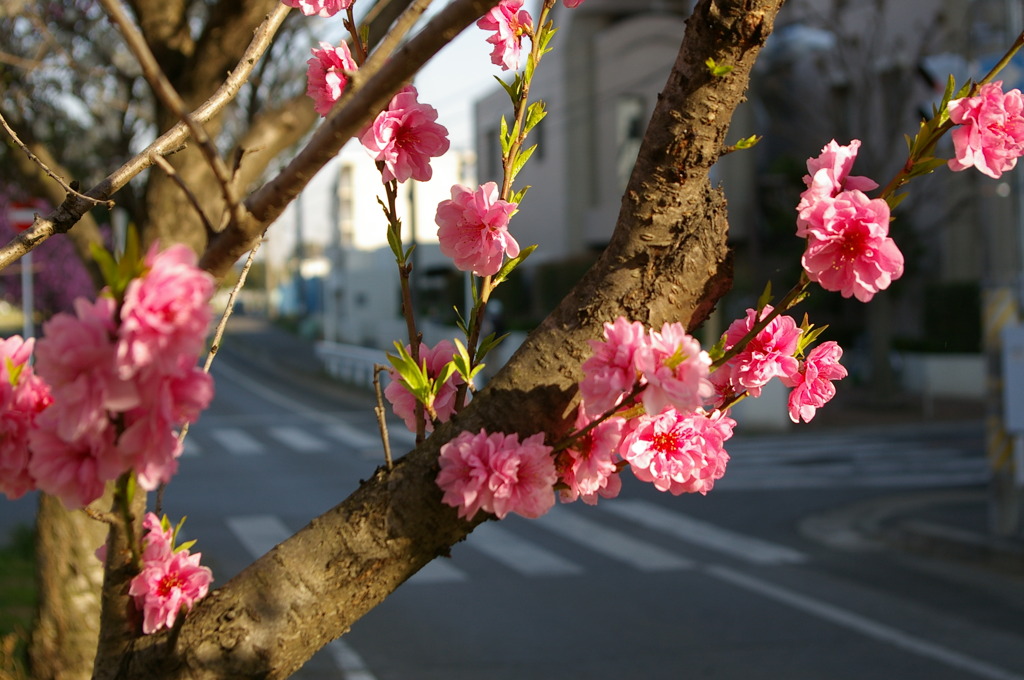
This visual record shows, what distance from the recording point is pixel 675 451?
64.1 inches

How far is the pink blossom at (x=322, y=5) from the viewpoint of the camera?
1794mm

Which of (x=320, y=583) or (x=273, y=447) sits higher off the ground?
(x=320, y=583)

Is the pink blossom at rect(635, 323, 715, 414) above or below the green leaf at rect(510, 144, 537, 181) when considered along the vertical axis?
below

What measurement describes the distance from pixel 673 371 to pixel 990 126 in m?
0.73

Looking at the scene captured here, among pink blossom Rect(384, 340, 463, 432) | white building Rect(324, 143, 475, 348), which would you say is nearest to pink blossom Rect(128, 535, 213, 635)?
pink blossom Rect(384, 340, 463, 432)

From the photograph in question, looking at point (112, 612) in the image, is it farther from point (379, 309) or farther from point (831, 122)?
point (379, 309)

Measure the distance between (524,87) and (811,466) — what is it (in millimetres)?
14255

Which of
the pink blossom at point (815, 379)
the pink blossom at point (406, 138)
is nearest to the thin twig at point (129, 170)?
the pink blossom at point (406, 138)

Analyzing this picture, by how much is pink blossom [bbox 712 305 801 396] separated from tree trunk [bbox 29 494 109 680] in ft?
12.7

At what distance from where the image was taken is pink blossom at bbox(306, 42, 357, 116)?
1.79 metres

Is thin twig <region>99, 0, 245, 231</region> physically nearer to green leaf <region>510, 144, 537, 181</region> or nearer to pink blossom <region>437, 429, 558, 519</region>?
pink blossom <region>437, 429, 558, 519</region>

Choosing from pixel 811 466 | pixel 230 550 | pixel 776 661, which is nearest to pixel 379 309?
pixel 811 466

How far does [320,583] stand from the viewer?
1.56 m

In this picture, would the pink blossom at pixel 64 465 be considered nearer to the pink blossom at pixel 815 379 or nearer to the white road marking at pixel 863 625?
the pink blossom at pixel 815 379
